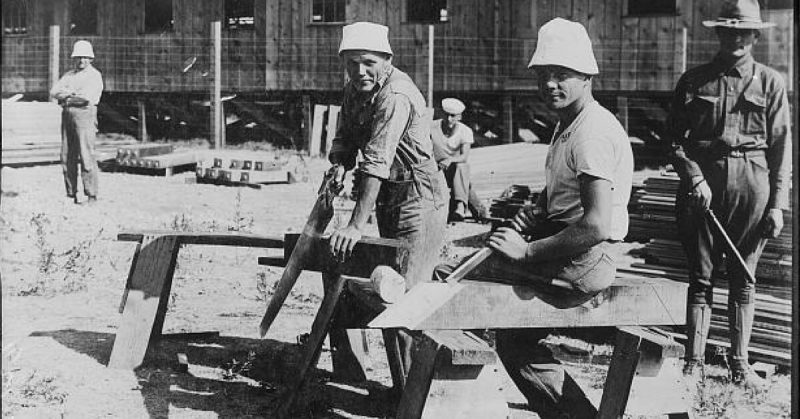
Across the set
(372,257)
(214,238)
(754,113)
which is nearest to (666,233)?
(754,113)

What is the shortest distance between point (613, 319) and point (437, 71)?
14.7 meters

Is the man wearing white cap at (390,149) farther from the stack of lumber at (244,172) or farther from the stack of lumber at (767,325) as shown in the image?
the stack of lumber at (244,172)

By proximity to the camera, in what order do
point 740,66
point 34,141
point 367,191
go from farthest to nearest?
point 34,141, point 740,66, point 367,191

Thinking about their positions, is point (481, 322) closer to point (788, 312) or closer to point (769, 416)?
point (769, 416)

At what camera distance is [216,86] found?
1805 cm

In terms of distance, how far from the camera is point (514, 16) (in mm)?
18078

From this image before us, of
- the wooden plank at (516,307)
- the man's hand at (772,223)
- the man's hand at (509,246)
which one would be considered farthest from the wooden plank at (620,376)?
the man's hand at (772,223)

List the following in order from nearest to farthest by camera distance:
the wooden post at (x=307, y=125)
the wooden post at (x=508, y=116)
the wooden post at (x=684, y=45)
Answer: the wooden post at (x=684, y=45) → the wooden post at (x=508, y=116) → the wooden post at (x=307, y=125)

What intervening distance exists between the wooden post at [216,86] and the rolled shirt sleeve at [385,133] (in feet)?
43.0

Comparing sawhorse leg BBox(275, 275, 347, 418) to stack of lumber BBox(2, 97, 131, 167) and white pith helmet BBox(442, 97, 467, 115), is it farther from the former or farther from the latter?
stack of lumber BBox(2, 97, 131, 167)

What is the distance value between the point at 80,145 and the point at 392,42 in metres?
6.99

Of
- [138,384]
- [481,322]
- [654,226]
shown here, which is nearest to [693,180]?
[481,322]

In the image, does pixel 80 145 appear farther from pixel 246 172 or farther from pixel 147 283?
pixel 147 283

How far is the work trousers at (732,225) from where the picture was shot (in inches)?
240
